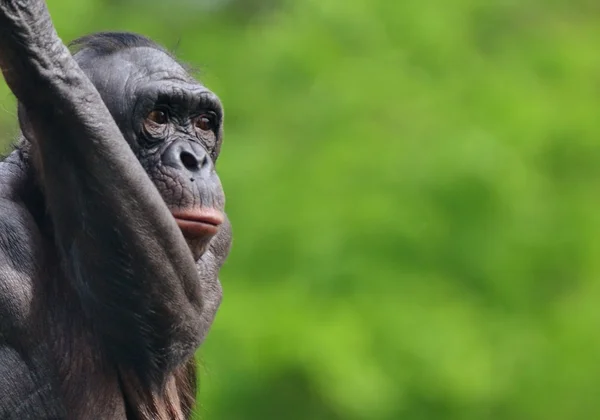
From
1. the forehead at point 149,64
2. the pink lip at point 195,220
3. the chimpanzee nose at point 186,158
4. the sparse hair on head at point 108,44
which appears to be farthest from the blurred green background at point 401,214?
the pink lip at point 195,220

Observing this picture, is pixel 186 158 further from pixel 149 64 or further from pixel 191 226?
pixel 149 64

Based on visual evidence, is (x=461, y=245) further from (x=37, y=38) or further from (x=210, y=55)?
(x=37, y=38)

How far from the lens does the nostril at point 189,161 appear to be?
20.6ft

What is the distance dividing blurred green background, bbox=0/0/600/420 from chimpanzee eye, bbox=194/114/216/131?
552 centimetres

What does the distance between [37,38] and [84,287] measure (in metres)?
1.10

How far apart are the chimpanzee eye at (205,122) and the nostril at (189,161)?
343 mm

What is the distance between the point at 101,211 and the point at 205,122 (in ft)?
3.90

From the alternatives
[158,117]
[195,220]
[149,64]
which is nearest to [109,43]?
[149,64]

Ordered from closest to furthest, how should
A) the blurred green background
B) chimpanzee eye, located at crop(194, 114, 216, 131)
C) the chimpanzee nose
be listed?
1. the chimpanzee nose
2. chimpanzee eye, located at crop(194, 114, 216, 131)
3. the blurred green background

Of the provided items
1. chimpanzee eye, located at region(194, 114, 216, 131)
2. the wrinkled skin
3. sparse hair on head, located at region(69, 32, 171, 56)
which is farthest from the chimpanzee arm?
chimpanzee eye, located at region(194, 114, 216, 131)

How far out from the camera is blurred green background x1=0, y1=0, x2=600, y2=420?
12.6 m

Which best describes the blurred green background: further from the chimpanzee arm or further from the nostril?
the chimpanzee arm

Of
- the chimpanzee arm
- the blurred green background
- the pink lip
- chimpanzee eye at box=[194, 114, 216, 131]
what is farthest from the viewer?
the blurred green background

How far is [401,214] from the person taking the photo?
12.8 m
